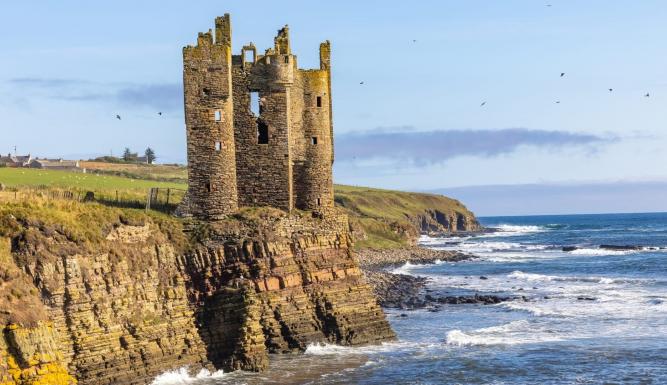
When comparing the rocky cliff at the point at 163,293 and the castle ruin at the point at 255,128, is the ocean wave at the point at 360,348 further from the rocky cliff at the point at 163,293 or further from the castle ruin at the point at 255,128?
the castle ruin at the point at 255,128

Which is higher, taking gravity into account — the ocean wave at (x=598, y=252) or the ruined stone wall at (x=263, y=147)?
the ruined stone wall at (x=263, y=147)

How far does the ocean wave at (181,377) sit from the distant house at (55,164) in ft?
191

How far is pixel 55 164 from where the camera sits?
9075 cm

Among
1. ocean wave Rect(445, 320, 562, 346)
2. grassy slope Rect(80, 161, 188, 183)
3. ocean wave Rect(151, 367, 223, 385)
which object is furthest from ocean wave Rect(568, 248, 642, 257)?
ocean wave Rect(151, 367, 223, 385)

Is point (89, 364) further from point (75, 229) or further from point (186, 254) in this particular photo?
point (186, 254)

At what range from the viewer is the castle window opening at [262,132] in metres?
38.0

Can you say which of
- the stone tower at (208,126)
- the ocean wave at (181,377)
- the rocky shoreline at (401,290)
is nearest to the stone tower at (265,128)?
the stone tower at (208,126)

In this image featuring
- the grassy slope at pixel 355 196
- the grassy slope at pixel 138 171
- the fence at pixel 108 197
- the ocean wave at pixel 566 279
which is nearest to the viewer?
the fence at pixel 108 197

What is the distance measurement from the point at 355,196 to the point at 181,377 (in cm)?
10785

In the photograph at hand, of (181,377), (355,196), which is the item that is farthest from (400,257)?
(181,377)

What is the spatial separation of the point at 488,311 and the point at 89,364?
28442 mm

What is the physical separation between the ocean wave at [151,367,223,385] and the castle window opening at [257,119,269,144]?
11.0m

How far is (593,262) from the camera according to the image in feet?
286

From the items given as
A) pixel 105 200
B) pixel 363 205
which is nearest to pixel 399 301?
pixel 105 200
